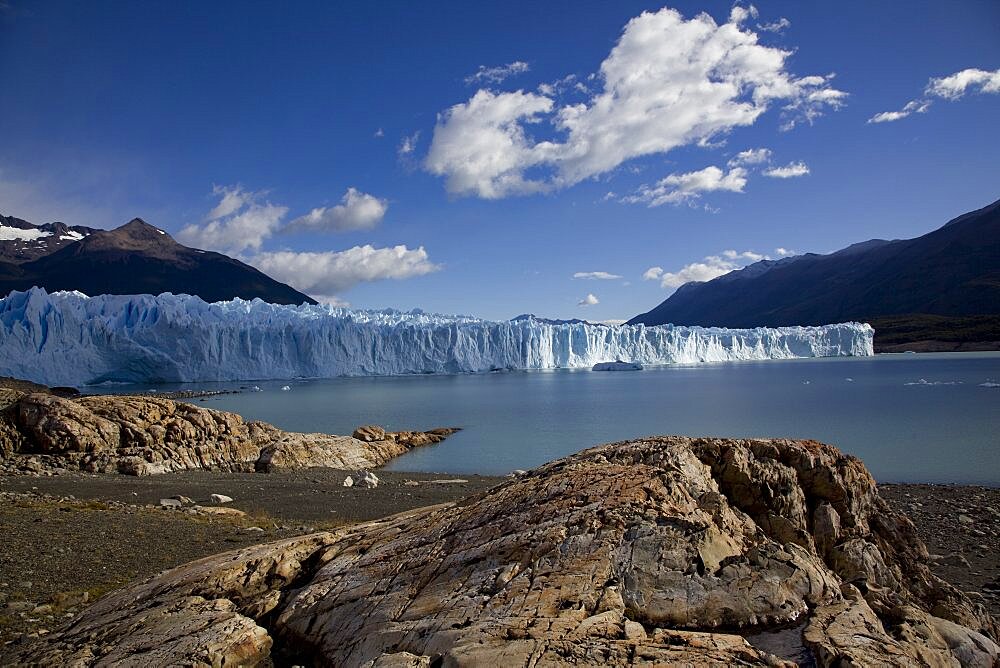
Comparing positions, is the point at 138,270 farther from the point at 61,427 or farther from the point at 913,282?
the point at 913,282

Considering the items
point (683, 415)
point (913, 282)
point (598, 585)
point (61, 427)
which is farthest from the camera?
point (913, 282)

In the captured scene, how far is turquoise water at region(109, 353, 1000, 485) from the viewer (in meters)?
21.4

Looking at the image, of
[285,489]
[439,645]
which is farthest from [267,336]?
[439,645]

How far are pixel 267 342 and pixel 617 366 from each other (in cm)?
4189

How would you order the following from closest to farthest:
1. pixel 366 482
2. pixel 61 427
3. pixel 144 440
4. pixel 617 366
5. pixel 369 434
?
pixel 366 482, pixel 61 427, pixel 144 440, pixel 369 434, pixel 617 366

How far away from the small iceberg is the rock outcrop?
75368 mm

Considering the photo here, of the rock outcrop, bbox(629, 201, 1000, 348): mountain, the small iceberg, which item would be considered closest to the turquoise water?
the rock outcrop

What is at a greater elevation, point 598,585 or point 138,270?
point 138,270

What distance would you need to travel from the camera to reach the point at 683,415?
1284 inches

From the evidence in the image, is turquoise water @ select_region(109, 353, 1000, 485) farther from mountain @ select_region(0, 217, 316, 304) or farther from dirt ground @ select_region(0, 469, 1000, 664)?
mountain @ select_region(0, 217, 316, 304)

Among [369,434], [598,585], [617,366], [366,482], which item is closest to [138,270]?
[617,366]

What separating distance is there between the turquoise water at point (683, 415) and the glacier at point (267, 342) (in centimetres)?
933

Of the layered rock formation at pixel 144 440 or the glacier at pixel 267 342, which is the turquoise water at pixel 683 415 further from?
the glacier at pixel 267 342

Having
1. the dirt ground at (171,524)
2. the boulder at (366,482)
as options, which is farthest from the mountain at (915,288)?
the boulder at (366,482)
